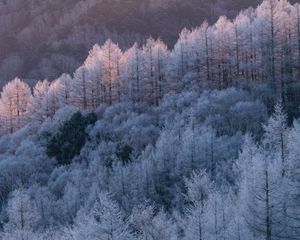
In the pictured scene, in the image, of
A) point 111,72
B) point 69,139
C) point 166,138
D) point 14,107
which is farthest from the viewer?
point 14,107

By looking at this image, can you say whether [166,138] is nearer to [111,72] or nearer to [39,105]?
[111,72]

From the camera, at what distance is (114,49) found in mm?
115312

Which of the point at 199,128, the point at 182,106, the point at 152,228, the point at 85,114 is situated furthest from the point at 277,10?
the point at 152,228

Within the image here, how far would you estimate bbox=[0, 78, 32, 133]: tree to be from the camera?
4737 inches

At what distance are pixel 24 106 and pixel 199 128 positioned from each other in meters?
51.6

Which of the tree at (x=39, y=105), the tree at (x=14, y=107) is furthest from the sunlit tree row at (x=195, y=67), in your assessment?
the tree at (x=14, y=107)

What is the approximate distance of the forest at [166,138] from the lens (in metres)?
50.9

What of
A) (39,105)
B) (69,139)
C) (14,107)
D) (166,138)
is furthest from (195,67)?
(14,107)

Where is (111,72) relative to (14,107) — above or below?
above

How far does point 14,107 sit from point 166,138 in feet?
165

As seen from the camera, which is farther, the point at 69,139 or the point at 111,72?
the point at 111,72

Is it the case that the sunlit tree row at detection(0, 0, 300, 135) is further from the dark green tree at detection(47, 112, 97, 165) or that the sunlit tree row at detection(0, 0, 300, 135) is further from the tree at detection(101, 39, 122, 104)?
the dark green tree at detection(47, 112, 97, 165)

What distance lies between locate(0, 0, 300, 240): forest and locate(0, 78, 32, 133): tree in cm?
30

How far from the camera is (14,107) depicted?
122 meters
